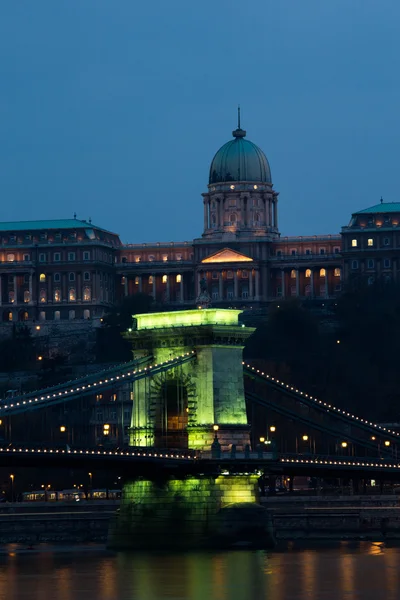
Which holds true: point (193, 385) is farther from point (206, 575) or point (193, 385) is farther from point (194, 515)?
point (206, 575)

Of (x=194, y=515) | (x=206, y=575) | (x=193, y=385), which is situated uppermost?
(x=193, y=385)

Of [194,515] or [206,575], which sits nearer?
[206,575]

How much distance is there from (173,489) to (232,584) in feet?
64.3

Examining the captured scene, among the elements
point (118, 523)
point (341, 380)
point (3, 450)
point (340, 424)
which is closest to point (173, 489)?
point (118, 523)

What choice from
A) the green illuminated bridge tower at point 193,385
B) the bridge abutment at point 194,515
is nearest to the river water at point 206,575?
the bridge abutment at point 194,515

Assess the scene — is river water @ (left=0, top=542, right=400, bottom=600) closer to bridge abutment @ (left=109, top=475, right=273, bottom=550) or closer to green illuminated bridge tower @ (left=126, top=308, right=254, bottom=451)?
bridge abutment @ (left=109, top=475, right=273, bottom=550)

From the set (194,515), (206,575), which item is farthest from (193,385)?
(206,575)

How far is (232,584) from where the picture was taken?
99938mm

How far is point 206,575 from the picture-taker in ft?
339

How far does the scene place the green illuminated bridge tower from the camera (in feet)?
399

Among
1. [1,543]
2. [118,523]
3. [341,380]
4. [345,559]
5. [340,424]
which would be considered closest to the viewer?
[345,559]

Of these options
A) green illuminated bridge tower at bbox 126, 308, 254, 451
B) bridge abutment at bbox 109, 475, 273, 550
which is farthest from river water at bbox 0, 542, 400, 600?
green illuminated bridge tower at bbox 126, 308, 254, 451

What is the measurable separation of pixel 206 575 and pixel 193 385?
19993mm

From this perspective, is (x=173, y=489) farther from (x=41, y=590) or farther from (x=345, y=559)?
(x=41, y=590)
